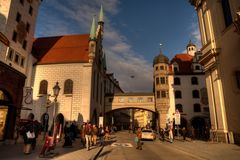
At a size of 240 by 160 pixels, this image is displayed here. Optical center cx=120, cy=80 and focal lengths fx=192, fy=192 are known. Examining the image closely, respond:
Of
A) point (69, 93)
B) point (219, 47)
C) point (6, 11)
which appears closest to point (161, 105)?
point (69, 93)

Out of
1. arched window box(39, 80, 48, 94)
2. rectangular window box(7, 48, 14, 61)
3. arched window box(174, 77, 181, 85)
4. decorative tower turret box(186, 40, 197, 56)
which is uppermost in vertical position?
decorative tower turret box(186, 40, 197, 56)

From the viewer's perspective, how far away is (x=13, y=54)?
2566 centimetres

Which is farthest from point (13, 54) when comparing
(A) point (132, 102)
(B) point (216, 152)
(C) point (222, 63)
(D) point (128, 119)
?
(D) point (128, 119)

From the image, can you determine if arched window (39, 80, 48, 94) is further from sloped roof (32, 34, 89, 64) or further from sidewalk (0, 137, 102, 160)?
sidewalk (0, 137, 102, 160)

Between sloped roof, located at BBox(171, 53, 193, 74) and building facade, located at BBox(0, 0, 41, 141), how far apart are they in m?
32.0

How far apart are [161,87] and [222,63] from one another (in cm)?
2463

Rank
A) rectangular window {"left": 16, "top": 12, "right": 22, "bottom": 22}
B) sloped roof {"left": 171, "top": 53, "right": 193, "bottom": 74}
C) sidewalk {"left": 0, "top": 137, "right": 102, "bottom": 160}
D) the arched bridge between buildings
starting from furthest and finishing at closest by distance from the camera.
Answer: sloped roof {"left": 171, "top": 53, "right": 193, "bottom": 74} → the arched bridge between buildings → rectangular window {"left": 16, "top": 12, "right": 22, "bottom": 22} → sidewalk {"left": 0, "top": 137, "right": 102, "bottom": 160}

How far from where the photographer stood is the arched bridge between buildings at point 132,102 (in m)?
44.1

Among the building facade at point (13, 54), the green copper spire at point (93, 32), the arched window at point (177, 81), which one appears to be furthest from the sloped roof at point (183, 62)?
the building facade at point (13, 54)

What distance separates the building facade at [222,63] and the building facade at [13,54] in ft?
57.5

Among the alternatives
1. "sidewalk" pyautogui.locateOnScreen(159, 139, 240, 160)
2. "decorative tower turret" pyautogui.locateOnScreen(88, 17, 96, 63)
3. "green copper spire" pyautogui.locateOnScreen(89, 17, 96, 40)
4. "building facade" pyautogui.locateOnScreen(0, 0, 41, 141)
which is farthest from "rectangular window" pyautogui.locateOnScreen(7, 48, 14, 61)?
"sidewalk" pyautogui.locateOnScreen(159, 139, 240, 160)

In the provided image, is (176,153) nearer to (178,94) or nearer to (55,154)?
(55,154)

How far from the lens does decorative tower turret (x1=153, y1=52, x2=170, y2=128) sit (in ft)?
136

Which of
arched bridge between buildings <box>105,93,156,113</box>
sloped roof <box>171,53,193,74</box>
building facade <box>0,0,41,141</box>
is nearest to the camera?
building facade <box>0,0,41,141</box>
